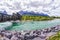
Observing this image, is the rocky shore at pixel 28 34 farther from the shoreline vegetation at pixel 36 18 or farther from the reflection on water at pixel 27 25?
the shoreline vegetation at pixel 36 18

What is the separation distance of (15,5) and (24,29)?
1.21 feet

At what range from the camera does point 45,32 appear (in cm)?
179

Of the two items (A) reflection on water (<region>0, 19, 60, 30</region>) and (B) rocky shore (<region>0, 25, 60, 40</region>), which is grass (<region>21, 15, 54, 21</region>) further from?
(B) rocky shore (<region>0, 25, 60, 40</region>)

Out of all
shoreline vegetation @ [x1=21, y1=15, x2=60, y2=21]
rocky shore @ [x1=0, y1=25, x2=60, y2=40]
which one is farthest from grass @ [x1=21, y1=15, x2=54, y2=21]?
rocky shore @ [x1=0, y1=25, x2=60, y2=40]

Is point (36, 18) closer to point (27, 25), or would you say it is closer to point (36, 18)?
point (36, 18)

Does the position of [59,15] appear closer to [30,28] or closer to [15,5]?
[30,28]

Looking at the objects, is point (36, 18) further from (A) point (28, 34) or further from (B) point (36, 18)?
(A) point (28, 34)

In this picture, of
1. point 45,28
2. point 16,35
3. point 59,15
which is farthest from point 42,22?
point 16,35

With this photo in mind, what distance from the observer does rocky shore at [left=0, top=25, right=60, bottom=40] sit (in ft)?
5.77

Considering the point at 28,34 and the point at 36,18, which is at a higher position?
the point at 36,18

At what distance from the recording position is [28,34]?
1.76 m

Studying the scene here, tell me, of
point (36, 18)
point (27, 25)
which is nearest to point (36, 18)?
point (36, 18)

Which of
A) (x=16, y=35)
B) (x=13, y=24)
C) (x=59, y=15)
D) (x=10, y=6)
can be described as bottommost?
(x=16, y=35)

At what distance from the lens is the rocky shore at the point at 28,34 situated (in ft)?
5.77
